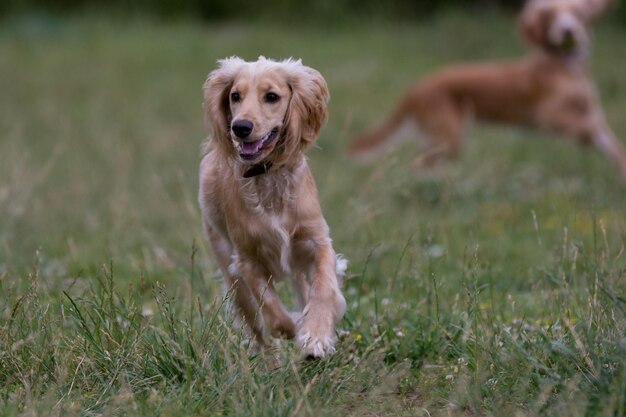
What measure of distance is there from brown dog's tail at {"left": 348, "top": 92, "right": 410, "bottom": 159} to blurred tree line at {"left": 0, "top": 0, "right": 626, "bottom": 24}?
832 cm

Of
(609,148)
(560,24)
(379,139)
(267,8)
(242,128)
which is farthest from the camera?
(267,8)

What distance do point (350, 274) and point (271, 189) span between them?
0.86 m

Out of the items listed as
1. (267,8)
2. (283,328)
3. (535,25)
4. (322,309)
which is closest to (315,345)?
(322,309)

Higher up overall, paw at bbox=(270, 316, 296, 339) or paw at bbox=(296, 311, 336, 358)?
paw at bbox=(296, 311, 336, 358)

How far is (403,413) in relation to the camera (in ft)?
11.9

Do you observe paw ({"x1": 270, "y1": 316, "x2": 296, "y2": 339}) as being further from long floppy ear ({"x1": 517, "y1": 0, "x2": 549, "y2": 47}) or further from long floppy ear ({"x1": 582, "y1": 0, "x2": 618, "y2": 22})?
long floppy ear ({"x1": 582, "y1": 0, "x2": 618, "y2": 22})

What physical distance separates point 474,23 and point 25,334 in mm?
13851

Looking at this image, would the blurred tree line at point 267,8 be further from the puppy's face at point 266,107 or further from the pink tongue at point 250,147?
the pink tongue at point 250,147

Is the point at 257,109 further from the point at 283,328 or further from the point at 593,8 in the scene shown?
the point at 593,8

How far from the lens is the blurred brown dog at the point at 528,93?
9.66 metres

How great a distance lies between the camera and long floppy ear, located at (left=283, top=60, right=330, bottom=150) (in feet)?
13.1

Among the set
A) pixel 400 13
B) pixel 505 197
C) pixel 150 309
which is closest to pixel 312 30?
pixel 400 13

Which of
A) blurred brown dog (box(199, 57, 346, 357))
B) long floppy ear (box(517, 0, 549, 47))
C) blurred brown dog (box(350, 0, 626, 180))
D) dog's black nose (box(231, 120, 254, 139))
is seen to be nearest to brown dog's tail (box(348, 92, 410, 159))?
blurred brown dog (box(350, 0, 626, 180))

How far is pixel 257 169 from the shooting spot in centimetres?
402
